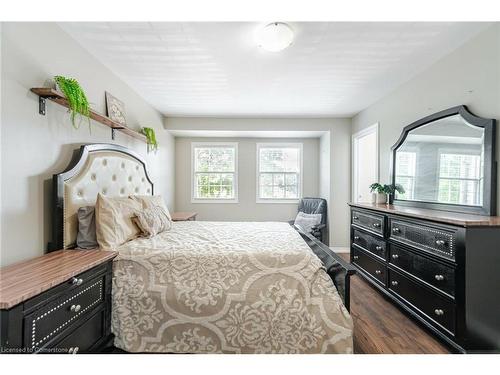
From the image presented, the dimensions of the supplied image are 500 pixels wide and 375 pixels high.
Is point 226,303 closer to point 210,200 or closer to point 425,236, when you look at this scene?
point 425,236

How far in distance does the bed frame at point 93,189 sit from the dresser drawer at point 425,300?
82cm

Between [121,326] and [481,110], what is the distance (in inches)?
126

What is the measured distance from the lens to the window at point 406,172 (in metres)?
2.76

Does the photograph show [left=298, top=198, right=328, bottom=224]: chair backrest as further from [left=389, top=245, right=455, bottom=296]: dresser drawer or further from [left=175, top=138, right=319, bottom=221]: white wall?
[left=389, top=245, right=455, bottom=296]: dresser drawer

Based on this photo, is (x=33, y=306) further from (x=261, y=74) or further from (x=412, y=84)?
(x=412, y=84)

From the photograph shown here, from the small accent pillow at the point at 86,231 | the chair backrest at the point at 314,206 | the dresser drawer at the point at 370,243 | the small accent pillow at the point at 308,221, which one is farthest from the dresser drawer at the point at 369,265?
the small accent pillow at the point at 86,231

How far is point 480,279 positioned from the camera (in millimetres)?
1643

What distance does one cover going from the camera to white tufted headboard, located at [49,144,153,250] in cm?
174

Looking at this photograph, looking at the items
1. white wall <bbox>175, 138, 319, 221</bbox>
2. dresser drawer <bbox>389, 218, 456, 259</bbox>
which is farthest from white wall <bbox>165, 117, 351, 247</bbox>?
dresser drawer <bbox>389, 218, 456, 259</bbox>

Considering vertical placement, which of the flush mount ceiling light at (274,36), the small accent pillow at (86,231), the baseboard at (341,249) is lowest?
the baseboard at (341,249)

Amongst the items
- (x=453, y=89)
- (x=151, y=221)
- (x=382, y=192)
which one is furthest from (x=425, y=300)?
(x=151, y=221)

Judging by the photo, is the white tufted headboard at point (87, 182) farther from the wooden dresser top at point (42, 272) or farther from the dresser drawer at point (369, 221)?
the dresser drawer at point (369, 221)

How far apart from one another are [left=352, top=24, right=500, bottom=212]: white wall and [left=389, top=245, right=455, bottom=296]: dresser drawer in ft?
3.47

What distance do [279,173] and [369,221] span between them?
246 centimetres
